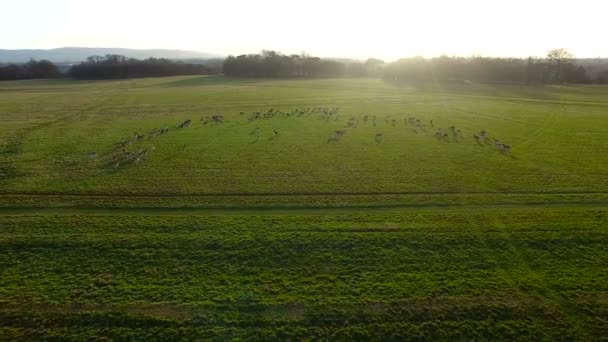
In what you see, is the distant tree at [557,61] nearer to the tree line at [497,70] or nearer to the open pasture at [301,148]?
the tree line at [497,70]

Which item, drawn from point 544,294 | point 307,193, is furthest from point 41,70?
point 544,294

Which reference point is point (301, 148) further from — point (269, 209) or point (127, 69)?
point (127, 69)

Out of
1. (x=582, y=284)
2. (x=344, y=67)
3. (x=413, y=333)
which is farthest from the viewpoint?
(x=344, y=67)

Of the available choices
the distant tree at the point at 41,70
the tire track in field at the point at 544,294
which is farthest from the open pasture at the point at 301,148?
the distant tree at the point at 41,70

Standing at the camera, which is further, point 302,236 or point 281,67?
point 281,67

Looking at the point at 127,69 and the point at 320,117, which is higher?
the point at 127,69

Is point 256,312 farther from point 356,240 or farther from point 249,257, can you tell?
point 356,240

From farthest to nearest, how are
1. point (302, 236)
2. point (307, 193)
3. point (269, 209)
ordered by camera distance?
point (307, 193) < point (269, 209) < point (302, 236)

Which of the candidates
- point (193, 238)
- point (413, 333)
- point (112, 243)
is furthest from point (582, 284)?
point (112, 243)
